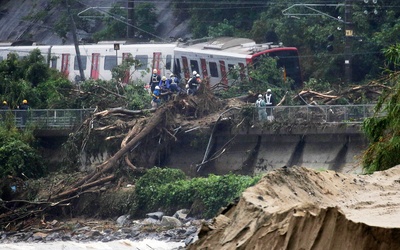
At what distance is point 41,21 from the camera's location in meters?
72.2

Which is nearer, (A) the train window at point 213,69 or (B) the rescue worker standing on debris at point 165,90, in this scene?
(B) the rescue worker standing on debris at point 165,90

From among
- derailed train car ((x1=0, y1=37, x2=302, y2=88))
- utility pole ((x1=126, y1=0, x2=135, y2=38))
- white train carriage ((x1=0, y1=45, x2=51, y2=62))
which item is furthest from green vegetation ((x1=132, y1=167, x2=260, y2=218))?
utility pole ((x1=126, y1=0, x2=135, y2=38))

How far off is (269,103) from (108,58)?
48.5 feet

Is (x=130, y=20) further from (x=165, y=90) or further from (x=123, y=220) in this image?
(x=123, y=220)

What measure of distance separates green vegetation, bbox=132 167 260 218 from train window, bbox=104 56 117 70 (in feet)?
48.2

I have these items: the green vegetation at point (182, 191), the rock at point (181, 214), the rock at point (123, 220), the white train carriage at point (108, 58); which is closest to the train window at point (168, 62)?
the white train carriage at point (108, 58)

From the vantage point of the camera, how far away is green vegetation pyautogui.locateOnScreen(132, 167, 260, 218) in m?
32.3

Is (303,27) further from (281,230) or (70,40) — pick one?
(281,230)

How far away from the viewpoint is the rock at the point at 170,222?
31.9 meters

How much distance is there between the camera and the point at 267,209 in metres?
7.31

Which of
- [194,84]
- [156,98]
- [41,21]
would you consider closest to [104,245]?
[156,98]

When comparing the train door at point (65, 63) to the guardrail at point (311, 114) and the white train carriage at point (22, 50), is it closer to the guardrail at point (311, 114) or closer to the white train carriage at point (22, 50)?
the white train carriage at point (22, 50)

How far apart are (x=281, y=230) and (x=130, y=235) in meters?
24.1

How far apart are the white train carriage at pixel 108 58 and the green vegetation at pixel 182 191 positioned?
34.8 feet
